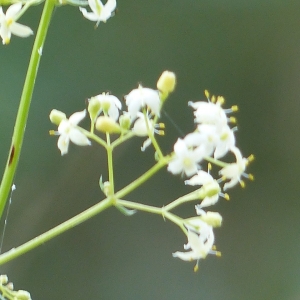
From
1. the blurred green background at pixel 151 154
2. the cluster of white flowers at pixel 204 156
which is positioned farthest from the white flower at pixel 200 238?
the blurred green background at pixel 151 154

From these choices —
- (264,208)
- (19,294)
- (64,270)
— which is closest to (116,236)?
(64,270)

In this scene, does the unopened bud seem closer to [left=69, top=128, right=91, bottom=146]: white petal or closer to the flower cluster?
the flower cluster

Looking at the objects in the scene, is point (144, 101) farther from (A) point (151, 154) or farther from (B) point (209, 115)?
(A) point (151, 154)

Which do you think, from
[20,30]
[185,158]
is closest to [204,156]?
[185,158]

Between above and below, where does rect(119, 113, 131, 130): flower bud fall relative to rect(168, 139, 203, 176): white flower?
above

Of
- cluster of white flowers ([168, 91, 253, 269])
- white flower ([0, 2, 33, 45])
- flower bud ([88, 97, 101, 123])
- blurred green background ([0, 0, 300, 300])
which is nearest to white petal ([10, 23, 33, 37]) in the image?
white flower ([0, 2, 33, 45])

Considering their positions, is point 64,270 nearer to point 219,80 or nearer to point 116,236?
point 116,236
